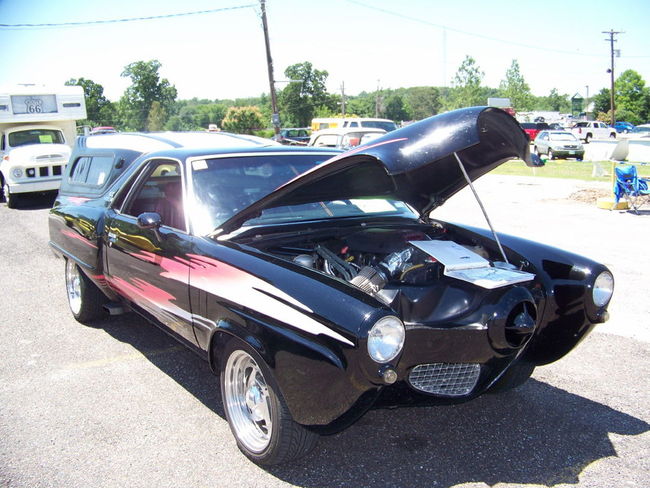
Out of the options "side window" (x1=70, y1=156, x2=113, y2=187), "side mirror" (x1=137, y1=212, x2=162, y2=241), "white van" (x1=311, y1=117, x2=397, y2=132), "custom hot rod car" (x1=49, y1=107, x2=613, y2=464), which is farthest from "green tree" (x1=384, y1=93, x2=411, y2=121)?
"side mirror" (x1=137, y1=212, x2=162, y2=241)

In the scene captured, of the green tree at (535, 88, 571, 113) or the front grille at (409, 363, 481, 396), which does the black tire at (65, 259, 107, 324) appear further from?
the green tree at (535, 88, 571, 113)

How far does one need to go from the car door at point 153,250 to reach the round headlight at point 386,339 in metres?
1.29

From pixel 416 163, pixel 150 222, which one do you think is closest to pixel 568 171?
pixel 416 163

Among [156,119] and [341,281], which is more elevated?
[156,119]

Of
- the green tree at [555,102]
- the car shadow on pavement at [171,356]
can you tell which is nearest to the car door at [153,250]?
the car shadow on pavement at [171,356]

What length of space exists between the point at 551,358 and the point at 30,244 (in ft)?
28.2

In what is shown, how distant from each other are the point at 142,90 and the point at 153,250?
9035 centimetres

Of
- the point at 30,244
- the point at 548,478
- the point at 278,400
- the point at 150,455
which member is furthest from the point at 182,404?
the point at 30,244

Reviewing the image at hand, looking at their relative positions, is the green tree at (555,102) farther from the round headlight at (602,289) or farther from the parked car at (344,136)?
the round headlight at (602,289)

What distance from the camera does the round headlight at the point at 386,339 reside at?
2436mm

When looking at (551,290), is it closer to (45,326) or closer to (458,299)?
(458,299)

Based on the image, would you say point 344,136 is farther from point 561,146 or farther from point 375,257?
point 561,146

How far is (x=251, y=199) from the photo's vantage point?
373 cm

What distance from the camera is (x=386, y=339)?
2.49 meters
